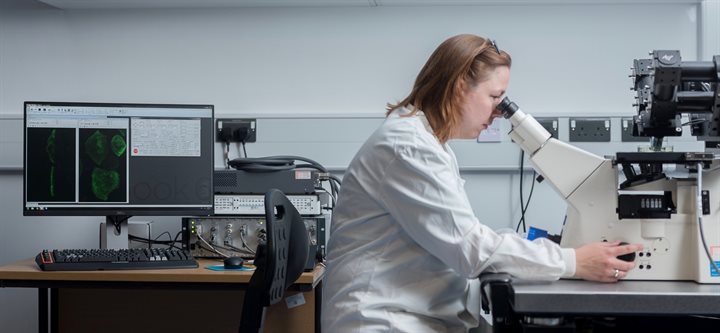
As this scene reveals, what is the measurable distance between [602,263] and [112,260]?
146 centimetres

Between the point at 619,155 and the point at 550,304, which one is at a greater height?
the point at 619,155

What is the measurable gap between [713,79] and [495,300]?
24.2 inches

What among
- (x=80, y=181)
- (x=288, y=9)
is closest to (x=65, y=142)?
(x=80, y=181)

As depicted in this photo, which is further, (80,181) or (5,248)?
(5,248)

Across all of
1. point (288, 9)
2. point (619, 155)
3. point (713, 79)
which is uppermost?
point (288, 9)

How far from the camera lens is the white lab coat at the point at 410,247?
1494 mm

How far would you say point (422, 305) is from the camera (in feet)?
5.18

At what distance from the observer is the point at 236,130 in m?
2.93

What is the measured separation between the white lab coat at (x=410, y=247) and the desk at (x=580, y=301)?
7cm

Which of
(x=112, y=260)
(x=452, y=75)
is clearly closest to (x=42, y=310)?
(x=112, y=260)

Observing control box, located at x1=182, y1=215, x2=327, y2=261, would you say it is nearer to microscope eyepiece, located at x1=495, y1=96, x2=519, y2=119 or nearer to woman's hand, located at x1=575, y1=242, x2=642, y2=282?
microscope eyepiece, located at x1=495, y1=96, x2=519, y2=119

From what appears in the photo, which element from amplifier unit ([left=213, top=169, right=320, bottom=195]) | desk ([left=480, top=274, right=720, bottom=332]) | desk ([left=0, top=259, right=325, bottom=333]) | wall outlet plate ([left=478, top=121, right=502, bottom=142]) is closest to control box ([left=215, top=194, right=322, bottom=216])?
amplifier unit ([left=213, top=169, right=320, bottom=195])

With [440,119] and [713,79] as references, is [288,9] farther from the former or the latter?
[713,79]

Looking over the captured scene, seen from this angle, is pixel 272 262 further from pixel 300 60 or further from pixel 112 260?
pixel 300 60
